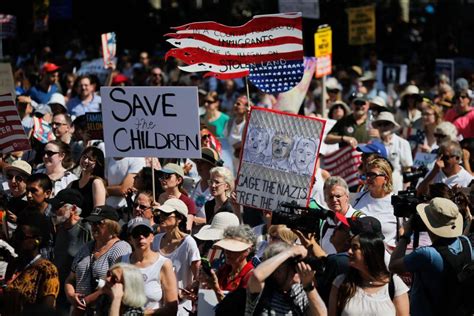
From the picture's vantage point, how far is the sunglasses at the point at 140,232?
27.4ft

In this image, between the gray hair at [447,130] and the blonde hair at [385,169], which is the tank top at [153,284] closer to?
the blonde hair at [385,169]

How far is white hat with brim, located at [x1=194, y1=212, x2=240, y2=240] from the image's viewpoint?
878 centimetres

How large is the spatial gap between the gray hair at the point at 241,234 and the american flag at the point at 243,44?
255 centimetres

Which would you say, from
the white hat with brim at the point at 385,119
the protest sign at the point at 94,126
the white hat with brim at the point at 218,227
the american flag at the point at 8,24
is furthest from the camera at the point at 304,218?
the american flag at the point at 8,24

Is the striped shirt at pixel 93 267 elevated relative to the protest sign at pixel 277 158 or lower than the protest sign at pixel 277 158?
lower

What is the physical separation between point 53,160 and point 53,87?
677cm

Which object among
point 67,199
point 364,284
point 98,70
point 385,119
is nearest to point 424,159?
point 385,119

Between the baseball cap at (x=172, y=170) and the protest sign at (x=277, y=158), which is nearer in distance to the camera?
the protest sign at (x=277, y=158)

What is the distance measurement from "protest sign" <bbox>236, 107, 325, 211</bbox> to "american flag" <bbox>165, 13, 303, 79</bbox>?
2.52 ft

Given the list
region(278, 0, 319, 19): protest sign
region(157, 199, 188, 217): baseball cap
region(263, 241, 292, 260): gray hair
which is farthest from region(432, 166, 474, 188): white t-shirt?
region(278, 0, 319, 19): protest sign

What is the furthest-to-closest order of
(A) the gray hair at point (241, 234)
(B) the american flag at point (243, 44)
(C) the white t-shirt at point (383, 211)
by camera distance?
(B) the american flag at point (243, 44) → (C) the white t-shirt at point (383, 211) → (A) the gray hair at point (241, 234)

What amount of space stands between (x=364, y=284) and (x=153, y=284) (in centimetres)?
155

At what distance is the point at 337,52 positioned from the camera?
27922 mm

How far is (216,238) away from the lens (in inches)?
344
